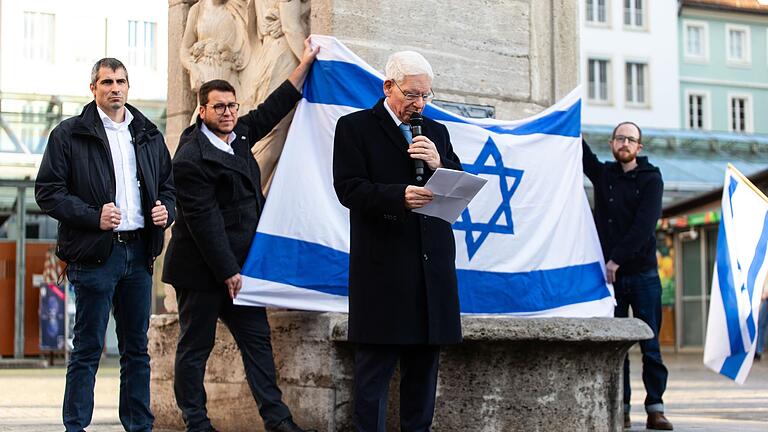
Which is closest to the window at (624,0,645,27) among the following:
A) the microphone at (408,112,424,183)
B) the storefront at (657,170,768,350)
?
the storefront at (657,170,768,350)

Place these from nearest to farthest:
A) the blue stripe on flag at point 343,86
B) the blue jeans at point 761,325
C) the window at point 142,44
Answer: the blue stripe on flag at point 343,86, the blue jeans at point 761,325, the window at point 142,44

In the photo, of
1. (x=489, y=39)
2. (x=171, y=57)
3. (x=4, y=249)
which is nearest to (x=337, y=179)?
→ (x=489, y=39)

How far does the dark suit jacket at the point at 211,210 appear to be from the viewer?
22.6 ft

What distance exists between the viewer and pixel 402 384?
6.11m

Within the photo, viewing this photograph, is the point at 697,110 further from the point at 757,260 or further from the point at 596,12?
the point at 757,260

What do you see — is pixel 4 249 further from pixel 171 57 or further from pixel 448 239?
pixel 448 239

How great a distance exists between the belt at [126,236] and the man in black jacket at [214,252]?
34 cm

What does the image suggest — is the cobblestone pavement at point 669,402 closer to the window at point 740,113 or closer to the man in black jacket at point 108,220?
the man in black jacket at point 108,220

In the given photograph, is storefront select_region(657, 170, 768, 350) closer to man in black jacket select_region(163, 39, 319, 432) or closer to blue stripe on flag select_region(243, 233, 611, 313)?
blue stripe on flag select_region(243, 233, 611, 313)

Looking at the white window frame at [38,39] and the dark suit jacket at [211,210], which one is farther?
the white window frame at [38,39]

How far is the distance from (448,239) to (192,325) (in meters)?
1.71

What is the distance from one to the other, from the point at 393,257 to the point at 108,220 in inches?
58.5

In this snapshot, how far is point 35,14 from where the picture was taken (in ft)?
97.9

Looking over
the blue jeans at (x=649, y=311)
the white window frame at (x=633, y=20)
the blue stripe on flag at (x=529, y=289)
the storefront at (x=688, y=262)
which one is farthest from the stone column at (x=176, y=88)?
the white window frame at (x=633, y=20)
